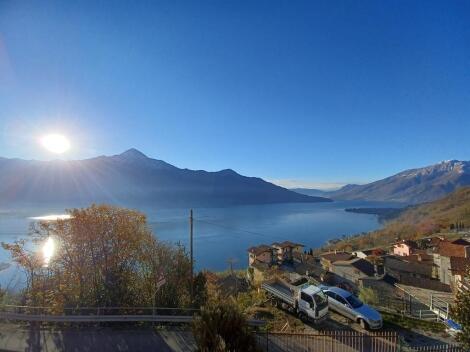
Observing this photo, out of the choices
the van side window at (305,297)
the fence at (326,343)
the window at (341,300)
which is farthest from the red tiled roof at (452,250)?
the fence at (326,343)

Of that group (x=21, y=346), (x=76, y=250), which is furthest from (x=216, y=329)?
(x=76, y=250)

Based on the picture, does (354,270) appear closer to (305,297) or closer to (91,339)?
(305,297)

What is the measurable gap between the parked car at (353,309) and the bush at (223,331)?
7.24 meters

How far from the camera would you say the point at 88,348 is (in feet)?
36.2

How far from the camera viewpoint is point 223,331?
350 inches

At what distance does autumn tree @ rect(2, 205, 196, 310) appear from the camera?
49.7 feet

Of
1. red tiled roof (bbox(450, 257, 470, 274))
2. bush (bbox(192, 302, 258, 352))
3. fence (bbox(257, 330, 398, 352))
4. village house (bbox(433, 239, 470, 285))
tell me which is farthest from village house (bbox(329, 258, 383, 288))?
bush (bbox(192, 302, 258, 352))

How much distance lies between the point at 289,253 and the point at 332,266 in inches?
495

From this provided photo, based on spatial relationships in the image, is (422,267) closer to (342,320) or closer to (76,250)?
(342,320)

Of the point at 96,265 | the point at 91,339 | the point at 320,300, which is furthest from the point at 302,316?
the point at 96,265

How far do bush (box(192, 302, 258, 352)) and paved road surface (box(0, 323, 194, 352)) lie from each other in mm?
2674

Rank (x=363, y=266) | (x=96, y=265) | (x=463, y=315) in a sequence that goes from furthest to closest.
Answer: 1. (x=363, y=266)
2. (x=96, y=265)
3. (x=463, y=315)

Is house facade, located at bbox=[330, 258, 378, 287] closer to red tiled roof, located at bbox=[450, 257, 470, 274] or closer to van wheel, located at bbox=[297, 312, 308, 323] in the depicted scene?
red tiled roof, located at bbox=[450, 257, 470, 274]

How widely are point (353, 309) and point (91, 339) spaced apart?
1030 centimetres
